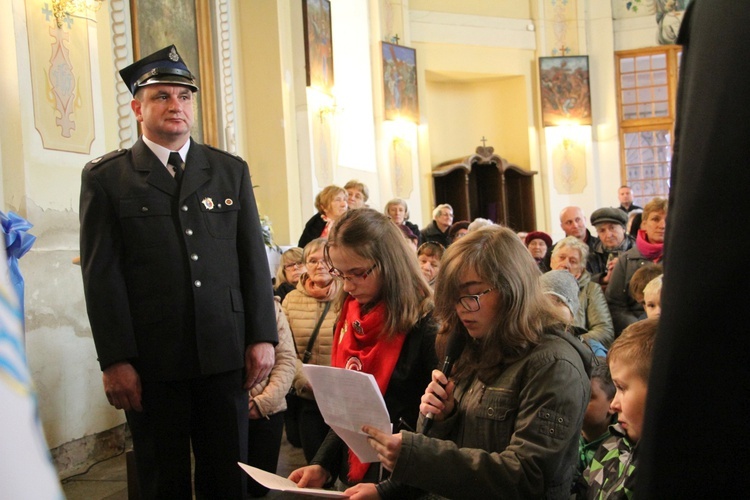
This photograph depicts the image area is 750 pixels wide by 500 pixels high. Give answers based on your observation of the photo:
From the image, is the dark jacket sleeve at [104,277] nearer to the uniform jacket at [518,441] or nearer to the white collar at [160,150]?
the white collar at [160,150]

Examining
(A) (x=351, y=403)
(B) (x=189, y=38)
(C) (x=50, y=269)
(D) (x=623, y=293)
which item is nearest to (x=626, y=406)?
(A) (x=351, y=403)

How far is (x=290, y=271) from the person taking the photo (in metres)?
5.75

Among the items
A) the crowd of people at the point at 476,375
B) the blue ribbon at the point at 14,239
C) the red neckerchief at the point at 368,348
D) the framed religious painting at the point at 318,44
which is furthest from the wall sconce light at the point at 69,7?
the framed religious painting at the point at 318,44

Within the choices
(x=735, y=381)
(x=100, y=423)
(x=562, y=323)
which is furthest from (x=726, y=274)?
(x=100, y=423)

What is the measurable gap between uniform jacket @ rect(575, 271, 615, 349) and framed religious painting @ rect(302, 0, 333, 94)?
21.2ft

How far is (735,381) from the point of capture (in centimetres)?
60

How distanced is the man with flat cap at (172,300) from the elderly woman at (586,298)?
2.31 metres

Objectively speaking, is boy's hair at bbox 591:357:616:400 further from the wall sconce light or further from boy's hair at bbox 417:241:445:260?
the wall sconce light

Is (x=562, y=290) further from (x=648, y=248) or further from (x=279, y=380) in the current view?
(x=648, y=248)

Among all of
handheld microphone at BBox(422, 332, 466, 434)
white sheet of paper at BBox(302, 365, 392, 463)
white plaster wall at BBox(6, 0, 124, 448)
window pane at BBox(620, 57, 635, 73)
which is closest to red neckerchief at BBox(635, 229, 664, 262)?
handheld microphone at BBox(422, 332, 466, 434)

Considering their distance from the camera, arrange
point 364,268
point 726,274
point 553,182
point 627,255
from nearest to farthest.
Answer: point 726,274 → point 364,268 → point 627,255 → point 553,182

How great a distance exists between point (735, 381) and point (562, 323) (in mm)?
1597

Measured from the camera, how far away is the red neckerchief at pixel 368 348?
8.34 feet

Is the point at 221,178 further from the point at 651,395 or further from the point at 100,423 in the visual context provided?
the point at 100,423
